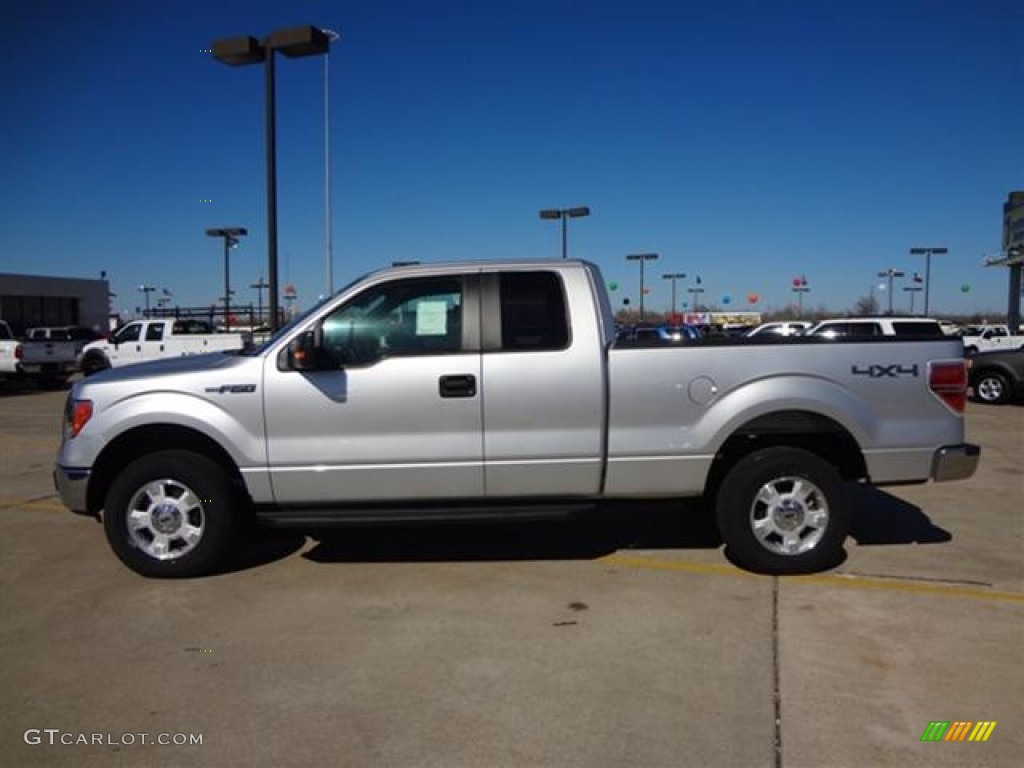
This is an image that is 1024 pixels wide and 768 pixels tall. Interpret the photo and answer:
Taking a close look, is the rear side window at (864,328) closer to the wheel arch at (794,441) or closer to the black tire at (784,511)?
the wheel arch at (794,441)

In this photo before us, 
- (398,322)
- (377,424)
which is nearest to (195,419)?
(377,424)

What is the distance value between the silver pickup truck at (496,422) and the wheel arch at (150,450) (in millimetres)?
47

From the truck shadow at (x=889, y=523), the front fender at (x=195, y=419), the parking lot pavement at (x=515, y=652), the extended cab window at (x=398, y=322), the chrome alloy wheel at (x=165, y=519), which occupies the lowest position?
the parking lot pavement at (x=515, y=652)

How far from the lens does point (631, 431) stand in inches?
196

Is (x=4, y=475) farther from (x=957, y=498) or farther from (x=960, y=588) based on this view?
(x=957, y=498)

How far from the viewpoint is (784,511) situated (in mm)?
5031

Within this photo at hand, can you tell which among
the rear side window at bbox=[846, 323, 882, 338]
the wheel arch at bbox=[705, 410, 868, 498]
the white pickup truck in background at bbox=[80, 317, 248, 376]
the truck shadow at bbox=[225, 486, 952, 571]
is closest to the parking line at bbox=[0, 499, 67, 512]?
the truck shadow at bbox=[225, 486, 952, 571]

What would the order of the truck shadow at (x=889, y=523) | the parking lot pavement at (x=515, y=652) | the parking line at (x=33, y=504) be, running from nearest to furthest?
1. the parking lot pavement at (x=515, y=652)
2. the truck shadow at (x=889, y=523)
3. the parking line at (x=33, y=504)

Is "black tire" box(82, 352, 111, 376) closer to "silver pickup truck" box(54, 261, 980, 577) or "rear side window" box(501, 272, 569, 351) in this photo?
"silver pickup truck" box(54, 261, 980, 577)

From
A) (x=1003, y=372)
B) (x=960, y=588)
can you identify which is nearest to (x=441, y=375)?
(x=960, y=588)

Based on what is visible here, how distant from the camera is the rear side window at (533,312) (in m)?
Result: 5.01

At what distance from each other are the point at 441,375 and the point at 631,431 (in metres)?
1.22

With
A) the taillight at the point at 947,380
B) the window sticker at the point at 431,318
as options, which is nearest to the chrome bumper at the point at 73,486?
the window sticker at the point at 431,318

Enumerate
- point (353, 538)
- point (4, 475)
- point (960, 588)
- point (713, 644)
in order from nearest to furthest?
1. point (713, 644)
2. point (960, 588)
3. point (353, 538)
4. point (4, 475)
